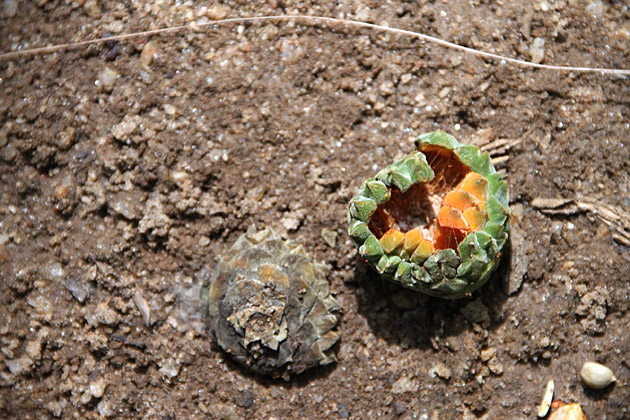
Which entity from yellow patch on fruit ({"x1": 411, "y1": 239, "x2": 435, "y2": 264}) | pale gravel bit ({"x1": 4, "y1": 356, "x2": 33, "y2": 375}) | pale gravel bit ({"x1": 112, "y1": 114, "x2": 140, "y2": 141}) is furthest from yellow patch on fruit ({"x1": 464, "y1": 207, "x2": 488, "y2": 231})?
pale gravel bit ({"x1": 4, "y1": 356, "x2": 33, "y2": 375})

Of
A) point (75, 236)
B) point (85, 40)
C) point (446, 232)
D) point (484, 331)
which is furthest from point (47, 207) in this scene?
point (484, 331)

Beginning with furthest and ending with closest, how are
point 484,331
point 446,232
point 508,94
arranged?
point 508,94 < point 484,331 < point 446,232

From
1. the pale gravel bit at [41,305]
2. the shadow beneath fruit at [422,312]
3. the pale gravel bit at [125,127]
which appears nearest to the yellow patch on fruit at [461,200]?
the shadow beneath fruit at [422,312]

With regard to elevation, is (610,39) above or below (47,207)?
above

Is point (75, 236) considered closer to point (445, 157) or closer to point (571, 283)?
point (445, 157)

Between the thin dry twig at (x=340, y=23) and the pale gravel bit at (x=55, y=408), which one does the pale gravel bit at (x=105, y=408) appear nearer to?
the pale gravel bit at (x=55, y=408)

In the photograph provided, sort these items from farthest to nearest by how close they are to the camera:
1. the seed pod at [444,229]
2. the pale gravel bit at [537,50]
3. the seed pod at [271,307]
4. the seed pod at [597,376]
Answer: the pale gravel bit at [537,50], the seed pod at [597,376], the seed pod at [271,307], the seed pod at [444,229]

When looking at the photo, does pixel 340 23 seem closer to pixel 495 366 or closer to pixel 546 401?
pixel 495 366
